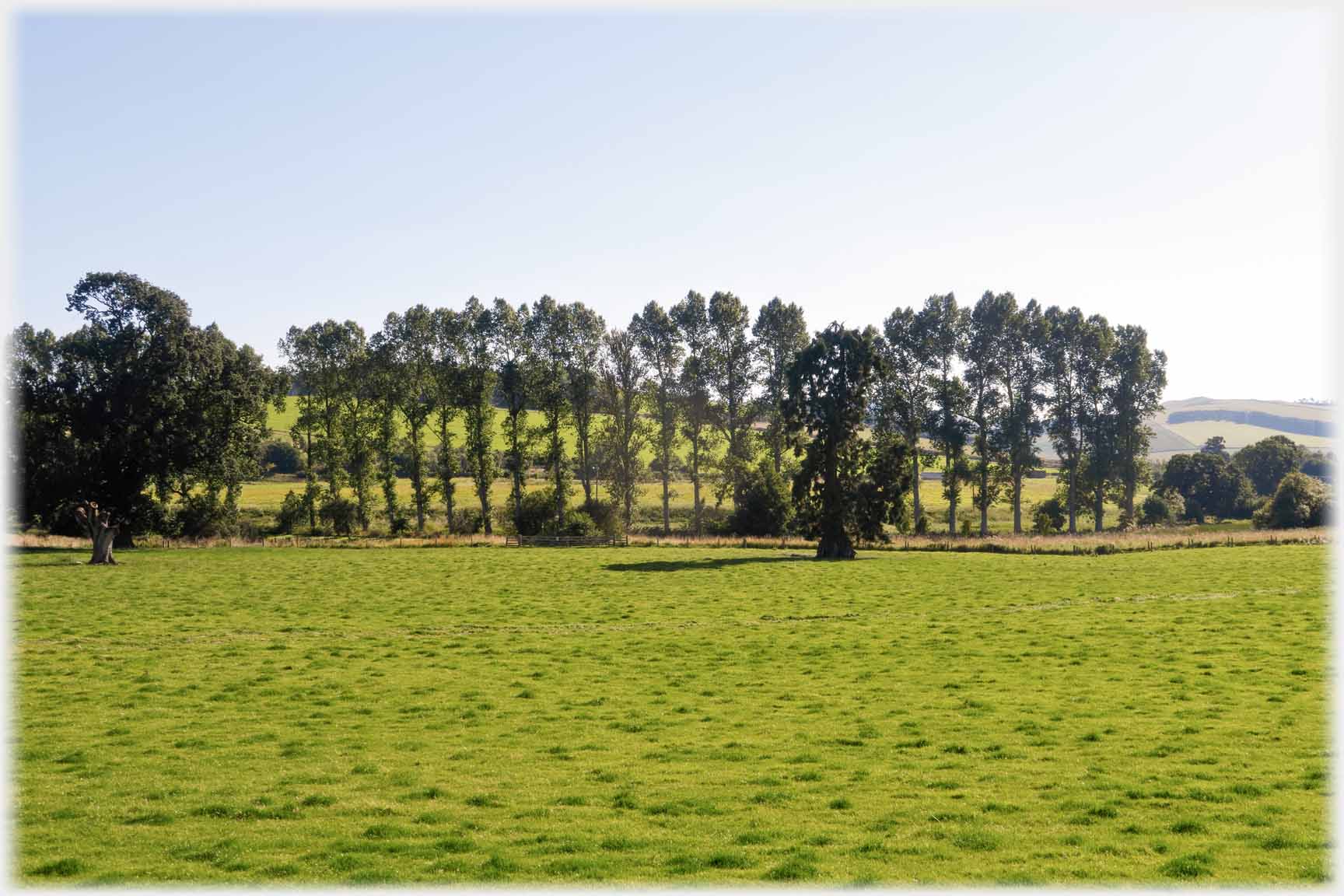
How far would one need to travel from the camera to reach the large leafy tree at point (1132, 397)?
337ft

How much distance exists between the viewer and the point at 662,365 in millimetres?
106000

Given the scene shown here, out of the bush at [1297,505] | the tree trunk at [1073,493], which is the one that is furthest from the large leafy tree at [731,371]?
the bush at [1297,505]

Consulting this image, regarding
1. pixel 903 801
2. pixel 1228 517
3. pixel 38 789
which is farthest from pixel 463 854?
pixel 1228 517

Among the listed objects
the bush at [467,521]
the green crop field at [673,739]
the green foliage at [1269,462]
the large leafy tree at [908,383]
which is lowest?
the green crop field at [673,739]

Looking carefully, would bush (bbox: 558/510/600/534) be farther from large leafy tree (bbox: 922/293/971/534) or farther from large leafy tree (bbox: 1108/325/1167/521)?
large leafy tree (bbox: 1108/325/1167/521)

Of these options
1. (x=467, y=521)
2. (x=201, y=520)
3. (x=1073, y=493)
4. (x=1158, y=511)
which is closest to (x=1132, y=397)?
(x=1073, y=493)

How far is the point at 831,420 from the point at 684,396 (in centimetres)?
3423

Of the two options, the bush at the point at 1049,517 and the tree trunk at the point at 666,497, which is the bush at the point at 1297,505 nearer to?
the bush at the point at 1049,517

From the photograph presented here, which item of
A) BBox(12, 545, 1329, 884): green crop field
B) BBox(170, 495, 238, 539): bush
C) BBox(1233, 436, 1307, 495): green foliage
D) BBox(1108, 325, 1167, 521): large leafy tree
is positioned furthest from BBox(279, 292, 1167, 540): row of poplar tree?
BBox(12, 545, 1329, 884): green crop field

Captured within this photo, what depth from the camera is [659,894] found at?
12.5 m

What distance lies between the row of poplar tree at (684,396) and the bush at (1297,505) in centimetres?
1209

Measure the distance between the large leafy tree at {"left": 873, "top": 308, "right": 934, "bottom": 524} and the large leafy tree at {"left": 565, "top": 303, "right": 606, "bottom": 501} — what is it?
90.2ft

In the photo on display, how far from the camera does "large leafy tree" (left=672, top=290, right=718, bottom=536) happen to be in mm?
104562

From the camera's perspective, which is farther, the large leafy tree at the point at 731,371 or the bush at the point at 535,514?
the large leafy tree at the point at 731,371
